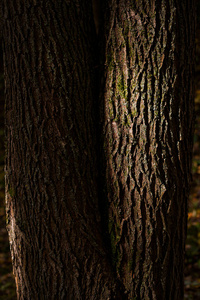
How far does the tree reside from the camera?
5.73 ft

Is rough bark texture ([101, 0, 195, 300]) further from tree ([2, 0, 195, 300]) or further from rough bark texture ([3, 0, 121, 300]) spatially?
rough bark texture ([3, 0, 121, 300])

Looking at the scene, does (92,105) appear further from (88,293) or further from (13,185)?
(88,293)

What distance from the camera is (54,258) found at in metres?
1.76

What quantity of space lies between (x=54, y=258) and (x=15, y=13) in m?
1.44

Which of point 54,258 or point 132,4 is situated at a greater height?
point 132,4

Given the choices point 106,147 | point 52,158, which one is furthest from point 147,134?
point 52,158

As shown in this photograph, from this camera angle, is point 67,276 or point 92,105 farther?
point 92,105

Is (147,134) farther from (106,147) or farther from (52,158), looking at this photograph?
(52,158)

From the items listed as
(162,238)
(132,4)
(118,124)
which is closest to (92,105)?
(118,124)

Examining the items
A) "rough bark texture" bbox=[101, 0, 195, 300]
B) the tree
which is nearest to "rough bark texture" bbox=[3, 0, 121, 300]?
the tree

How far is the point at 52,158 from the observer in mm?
1756

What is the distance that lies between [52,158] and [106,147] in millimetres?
330

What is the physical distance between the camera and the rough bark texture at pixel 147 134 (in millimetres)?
1738

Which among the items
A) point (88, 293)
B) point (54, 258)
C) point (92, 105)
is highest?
point (92, 105)
